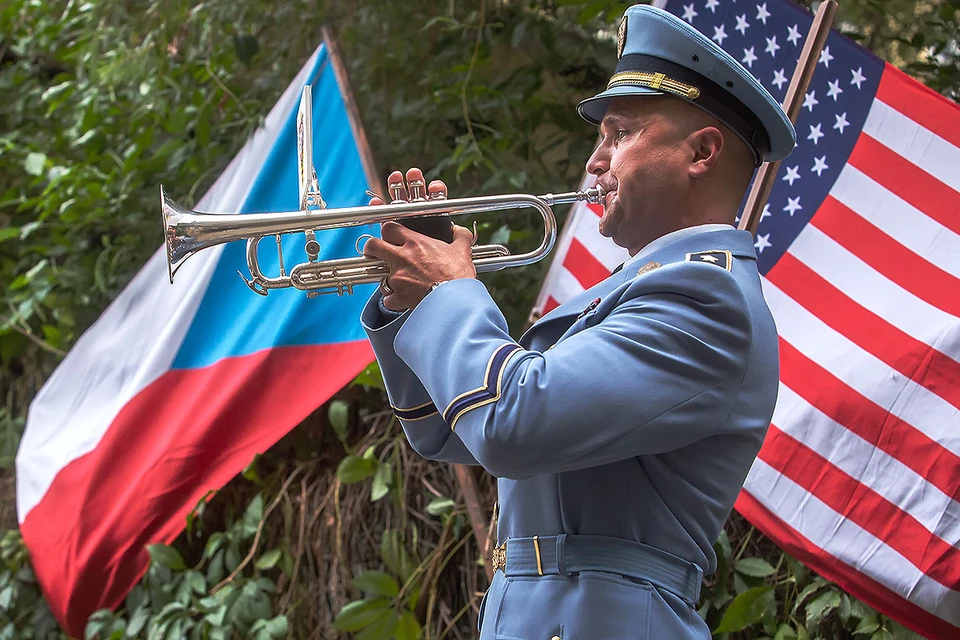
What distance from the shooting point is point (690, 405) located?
131cm

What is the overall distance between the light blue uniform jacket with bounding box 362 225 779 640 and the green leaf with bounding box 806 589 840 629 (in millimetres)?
1003

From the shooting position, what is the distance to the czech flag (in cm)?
299

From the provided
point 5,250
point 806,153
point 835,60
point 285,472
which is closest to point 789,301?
point 806,153

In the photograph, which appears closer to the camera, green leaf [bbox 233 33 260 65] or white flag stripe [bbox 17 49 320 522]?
white flag stripe [bbox 17 49 320 522]

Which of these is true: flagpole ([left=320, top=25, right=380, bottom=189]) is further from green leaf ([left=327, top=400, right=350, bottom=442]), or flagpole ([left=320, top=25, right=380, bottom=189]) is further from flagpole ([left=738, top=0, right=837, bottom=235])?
flagpole ([left=738, top=0, right=837, bottom=235])

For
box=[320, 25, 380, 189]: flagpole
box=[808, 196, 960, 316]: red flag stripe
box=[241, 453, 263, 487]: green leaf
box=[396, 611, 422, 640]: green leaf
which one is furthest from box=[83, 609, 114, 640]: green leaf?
box=[808, 196, 960, 316]: red flag stripe

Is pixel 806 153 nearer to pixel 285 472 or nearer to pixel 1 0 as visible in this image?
pixel 285 472

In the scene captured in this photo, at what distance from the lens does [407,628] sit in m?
2.77

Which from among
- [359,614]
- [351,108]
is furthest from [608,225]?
[351,108]

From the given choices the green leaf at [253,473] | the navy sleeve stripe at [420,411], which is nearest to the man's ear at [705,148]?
the navy sleeve stripe at [420,411]

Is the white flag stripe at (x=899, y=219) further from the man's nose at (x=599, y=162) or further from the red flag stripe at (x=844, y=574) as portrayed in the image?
the man's nose at (x=599, y=162)

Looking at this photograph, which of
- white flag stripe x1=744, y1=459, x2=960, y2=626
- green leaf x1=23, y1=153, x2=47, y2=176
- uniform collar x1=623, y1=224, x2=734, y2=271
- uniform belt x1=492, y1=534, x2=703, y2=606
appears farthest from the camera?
green leaf x1=23, y1=153, x2=47, y2=176

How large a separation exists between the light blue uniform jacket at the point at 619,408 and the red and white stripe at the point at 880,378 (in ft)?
2.62

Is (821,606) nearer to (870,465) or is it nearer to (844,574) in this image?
(844,574)
